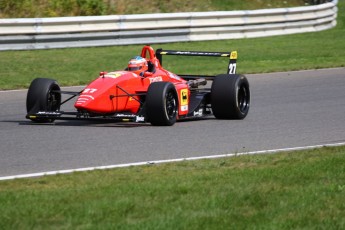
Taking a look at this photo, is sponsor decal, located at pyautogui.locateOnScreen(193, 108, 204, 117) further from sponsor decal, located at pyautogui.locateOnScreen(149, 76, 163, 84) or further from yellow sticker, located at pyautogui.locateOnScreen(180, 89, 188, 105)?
sponsor decal, located at pyautogui.locateOnScreen(149, 76, 163, 84)

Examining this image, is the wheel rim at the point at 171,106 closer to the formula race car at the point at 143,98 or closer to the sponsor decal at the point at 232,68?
the formula race car at the point at 143,98

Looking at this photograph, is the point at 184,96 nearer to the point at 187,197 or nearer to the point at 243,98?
the point at 243,98

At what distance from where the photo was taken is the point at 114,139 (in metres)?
10.9

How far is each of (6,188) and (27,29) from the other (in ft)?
40.2

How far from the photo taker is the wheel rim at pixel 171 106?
39.5ft

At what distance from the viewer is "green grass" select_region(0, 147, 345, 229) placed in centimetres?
664

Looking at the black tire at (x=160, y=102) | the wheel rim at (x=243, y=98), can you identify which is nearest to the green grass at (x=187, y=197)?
the black tire at (x=160, y=102)

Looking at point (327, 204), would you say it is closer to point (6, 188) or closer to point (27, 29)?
point (6, 188)

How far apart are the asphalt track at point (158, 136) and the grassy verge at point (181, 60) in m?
3.05

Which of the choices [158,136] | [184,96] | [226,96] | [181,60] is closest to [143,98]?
[184,96]

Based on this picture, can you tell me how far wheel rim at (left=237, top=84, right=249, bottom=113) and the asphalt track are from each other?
17 cm

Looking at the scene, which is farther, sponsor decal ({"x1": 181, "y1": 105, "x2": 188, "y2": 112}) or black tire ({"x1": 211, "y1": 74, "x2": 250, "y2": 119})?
black tire ({"x1": 211, "y1": 74, "x2": 250, "y2": 119})

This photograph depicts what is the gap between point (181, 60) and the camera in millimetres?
20844

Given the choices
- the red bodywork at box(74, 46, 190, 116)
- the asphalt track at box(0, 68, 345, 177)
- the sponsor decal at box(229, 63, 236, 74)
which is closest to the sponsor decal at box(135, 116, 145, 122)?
the asphalt track at box(0, 68, 345, 177)
